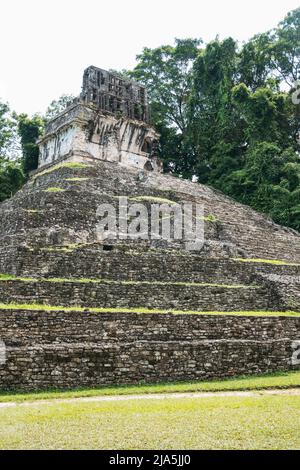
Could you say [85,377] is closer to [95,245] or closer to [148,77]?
[95,245]

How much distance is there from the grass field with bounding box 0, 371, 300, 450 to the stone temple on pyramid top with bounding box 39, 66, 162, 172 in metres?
22.4

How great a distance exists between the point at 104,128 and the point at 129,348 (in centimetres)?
2324

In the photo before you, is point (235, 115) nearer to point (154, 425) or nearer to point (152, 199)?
point (152, 199)

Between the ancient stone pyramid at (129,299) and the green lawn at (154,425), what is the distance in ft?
6.70

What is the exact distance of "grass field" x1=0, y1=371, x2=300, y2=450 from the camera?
6.43 m

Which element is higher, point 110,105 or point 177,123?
point 177,123

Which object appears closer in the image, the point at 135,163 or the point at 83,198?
the point at 83,198

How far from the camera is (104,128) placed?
32.8 meters

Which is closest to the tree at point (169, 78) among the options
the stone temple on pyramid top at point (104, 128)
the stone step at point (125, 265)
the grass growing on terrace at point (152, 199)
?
the stone temple on pyramid top at point (104, 128)

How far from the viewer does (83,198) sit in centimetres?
2064

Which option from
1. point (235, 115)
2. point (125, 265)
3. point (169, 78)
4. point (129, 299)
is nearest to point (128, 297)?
point (129, 299)

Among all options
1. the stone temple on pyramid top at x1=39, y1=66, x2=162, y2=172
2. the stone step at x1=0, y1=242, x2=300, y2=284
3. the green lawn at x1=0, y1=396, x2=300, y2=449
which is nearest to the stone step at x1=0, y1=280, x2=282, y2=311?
the stone step at x1=0, y1=242, x2=300, y2=284

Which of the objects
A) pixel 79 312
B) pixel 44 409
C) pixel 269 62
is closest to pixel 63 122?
pixel 269 62
